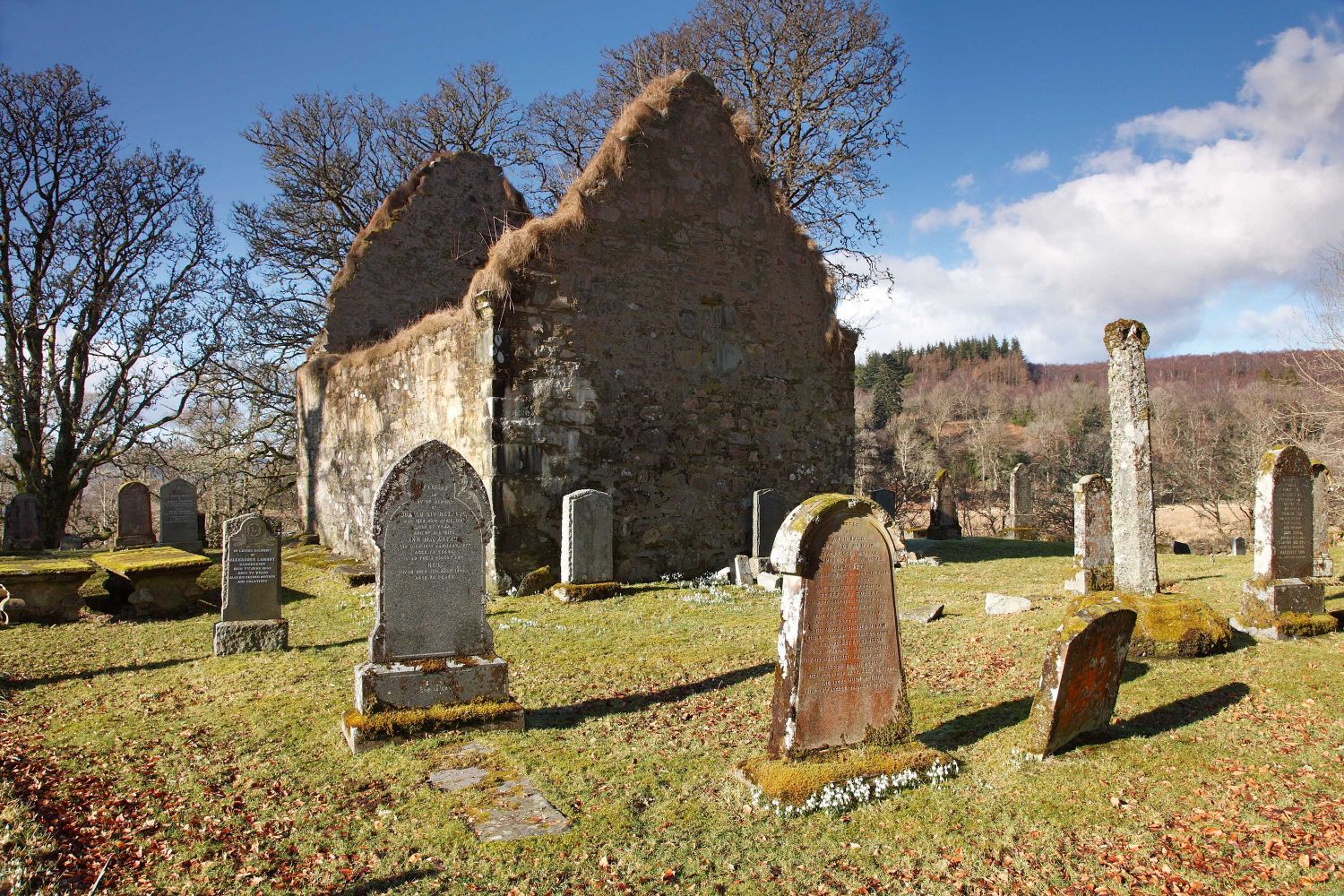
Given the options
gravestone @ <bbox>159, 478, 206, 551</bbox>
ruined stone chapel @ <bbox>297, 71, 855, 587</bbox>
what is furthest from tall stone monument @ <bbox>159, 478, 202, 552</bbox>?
ruined stone chapel @ <bbox>297, 71, 855, 587</bbox>

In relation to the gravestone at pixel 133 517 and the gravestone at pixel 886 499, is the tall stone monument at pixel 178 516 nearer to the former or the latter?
the gravestone at pixel 133 517

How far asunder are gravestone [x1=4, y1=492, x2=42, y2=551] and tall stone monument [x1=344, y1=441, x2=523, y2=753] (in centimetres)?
1845

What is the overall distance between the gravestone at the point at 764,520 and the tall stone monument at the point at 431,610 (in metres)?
7.44

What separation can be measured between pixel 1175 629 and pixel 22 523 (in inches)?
921

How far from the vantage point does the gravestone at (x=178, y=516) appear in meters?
17.3

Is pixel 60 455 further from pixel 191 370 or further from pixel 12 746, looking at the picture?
pixel 12 746

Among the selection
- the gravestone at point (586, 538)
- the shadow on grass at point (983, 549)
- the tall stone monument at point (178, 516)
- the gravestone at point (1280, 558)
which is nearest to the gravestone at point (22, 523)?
the tall stone monument at point (178, 516)

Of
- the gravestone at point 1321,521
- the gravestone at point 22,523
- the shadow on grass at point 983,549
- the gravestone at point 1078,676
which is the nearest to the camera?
the gravestone at point 1078,676

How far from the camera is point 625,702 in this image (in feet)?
21.3

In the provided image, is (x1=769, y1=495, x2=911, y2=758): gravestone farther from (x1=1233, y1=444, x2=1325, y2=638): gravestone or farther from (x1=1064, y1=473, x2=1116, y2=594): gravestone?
(x1=1064, y1=473, x2=1116, y2=594): gravestone

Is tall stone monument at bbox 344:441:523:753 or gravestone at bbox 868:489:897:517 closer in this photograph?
tall stone monument at bbox 344:441:523:753

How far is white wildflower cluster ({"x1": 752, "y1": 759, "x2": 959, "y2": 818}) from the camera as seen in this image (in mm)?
4398

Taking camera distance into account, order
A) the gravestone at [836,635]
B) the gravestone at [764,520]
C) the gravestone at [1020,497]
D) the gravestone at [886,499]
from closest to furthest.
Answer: the gravestone at [836,635], the gravestone at [764,520], the gravestone at [886,499], the gravestone at [1020,497]

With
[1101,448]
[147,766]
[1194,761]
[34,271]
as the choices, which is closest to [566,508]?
[147,766]
